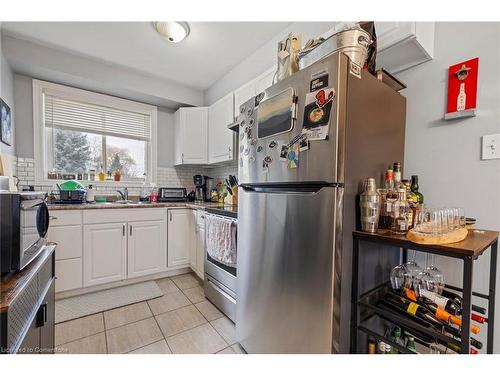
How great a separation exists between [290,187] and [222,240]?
0.87 m

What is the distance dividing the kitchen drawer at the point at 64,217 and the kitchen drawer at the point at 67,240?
0.04m

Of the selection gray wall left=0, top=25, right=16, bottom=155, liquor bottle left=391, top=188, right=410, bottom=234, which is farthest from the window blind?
liquor bottle left=391, top=188, right=410, bottom=234

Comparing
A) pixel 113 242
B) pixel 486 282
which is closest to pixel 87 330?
pixel 113 242

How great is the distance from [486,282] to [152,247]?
8.92 ft

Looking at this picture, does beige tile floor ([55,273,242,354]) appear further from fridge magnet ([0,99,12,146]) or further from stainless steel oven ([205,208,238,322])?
fridge magnet ([0,99,12,146])

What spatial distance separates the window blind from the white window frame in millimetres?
59

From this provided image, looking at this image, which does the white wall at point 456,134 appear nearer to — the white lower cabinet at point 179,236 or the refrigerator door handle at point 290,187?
the refrigerator door handle at point 290,187

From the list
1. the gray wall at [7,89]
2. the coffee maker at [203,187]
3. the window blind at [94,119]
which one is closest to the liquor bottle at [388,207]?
the coffee maker at [203,187]

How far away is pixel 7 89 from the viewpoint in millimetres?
2127

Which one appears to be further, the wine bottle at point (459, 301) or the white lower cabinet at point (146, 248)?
the white lower cabinet at point (146, 248)

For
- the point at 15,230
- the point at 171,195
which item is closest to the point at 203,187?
the point at 171,195

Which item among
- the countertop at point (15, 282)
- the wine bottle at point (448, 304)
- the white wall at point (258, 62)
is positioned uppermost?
the white wall at point (258, 62)

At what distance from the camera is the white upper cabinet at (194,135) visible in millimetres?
3024
